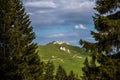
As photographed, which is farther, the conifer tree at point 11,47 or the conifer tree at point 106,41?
the conifer tree at point 11,47

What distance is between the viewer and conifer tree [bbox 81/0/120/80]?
24.1 m

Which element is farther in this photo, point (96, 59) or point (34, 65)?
point (34, 65)

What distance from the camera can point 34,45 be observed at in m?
53.8

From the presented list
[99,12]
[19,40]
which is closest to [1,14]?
[19,40]

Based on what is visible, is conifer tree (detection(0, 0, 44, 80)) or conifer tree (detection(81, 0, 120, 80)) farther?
conifer tree (detection(0, 0, 44, 80))

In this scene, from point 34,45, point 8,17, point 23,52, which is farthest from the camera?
point 34,45

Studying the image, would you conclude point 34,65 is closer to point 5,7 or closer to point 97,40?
point 5,7

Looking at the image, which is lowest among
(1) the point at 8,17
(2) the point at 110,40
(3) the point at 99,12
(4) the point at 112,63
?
(4) the point at 112,63

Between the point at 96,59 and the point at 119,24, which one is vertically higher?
the point at 119,24

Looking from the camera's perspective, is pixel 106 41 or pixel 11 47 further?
pixel 11 47

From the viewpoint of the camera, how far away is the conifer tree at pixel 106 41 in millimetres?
24094

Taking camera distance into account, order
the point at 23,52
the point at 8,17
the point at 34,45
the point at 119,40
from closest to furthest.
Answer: the point at 119,40, the point at 8,17, the point at 23,52, the point at 34,45

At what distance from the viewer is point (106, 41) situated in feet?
81.9

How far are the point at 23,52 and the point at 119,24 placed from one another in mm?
27840
